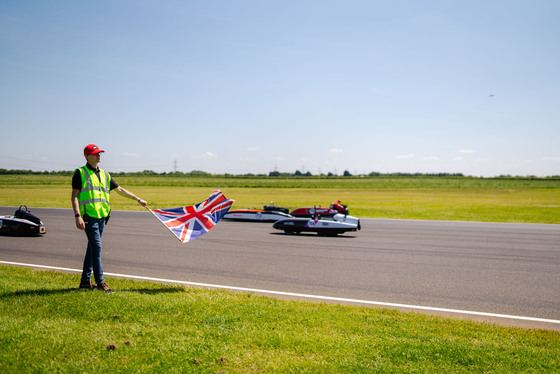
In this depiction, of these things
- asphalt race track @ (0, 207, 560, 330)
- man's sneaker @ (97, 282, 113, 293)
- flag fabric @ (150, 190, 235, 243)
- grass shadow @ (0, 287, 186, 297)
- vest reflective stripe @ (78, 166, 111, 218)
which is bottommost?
asphalt race track @ (0, 207, 560, 330)

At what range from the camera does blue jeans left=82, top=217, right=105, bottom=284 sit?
243 inches

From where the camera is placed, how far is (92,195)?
20.2ft

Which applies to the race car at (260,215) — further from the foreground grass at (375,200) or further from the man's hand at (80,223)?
the man's hand at (80,223)

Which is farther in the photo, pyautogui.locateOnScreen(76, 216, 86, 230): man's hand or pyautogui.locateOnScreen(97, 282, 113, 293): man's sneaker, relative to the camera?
pyautogui.locateOnScreen(97, 282, 113, 293): man's sneaker

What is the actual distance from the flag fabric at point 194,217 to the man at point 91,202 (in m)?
1.21

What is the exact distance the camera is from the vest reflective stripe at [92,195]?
20.0 ft

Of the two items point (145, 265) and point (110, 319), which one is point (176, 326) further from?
point (145, 265)

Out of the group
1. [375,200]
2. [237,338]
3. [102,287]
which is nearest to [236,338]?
[237,338]

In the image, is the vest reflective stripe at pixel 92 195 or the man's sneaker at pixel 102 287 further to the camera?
the man's sneaker at pixel 102 287

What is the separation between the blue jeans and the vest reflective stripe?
129 millimetres

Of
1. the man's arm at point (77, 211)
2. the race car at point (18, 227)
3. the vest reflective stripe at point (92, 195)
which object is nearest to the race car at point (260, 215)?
the race car at point (18, 227)

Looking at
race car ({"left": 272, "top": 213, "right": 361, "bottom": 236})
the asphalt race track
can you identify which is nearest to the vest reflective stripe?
the asphalt race track

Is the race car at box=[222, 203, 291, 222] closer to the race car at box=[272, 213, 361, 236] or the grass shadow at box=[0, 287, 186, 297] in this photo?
the race car at box=[272, 213, 361, 236]

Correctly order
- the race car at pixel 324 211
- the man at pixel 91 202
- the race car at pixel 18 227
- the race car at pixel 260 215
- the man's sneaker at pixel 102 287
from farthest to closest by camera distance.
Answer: the race car at pixel 260 215 → the race car at pixel 324 211 → the race car at pixel 18 227 → the man's sneaker at pixel 102 287 → the man at pixel 91 202
